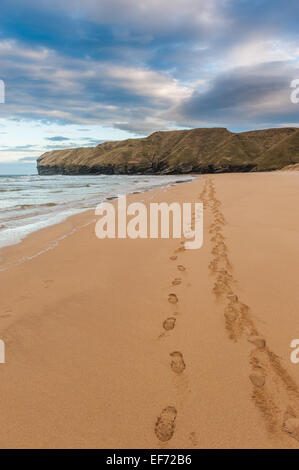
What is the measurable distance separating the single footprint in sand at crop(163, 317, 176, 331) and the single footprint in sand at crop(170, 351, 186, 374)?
1.33ft

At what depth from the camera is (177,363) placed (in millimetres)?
2236

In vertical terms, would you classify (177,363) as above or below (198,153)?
below

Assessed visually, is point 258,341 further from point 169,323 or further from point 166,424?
point 166,424

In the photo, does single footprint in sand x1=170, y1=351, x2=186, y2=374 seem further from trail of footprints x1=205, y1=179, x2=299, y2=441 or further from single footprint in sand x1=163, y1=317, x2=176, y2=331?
trail of footprints x1=205, y1=179, x2=299, y2=441

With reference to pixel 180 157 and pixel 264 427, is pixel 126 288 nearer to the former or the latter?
pixel 264 427

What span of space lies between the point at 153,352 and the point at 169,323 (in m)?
0.52

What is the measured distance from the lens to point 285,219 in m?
6.93

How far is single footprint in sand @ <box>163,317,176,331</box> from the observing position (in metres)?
2.76

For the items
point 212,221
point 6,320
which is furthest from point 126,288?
point 212,221

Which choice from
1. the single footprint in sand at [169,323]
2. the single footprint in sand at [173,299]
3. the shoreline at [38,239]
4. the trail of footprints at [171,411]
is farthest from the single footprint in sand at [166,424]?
the shoreline at [38,239]

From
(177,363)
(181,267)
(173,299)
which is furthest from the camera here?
(181,267)

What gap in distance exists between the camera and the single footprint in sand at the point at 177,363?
7.10 ft

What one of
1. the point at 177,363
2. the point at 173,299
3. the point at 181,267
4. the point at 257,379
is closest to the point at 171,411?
Answer: the point at 177,363

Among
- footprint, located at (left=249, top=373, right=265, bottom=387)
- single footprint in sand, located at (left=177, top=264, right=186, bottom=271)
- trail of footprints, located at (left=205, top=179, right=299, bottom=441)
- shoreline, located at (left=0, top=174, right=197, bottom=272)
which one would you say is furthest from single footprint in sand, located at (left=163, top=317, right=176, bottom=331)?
shoreline, located at (left=0, top=174, right=197, bottom=272)
